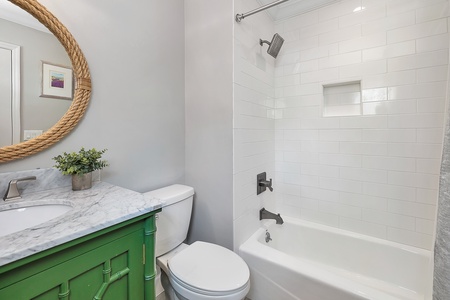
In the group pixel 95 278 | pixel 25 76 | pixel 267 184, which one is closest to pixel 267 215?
pixel 267 184

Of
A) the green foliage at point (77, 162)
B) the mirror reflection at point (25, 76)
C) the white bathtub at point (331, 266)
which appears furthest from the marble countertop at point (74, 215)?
the white bathtub at point (331, 266)

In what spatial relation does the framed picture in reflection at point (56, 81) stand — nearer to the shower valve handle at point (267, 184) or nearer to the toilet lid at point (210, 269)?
the toilet lid at point (210, 269)

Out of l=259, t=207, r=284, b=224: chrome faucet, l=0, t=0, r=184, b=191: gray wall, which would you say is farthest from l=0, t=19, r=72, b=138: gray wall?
l=259, t=207, r=284, b=224: chrome faucet

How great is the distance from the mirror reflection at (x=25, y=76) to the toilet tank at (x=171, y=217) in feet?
2.24

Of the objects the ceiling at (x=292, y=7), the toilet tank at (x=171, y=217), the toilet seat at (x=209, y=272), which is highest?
the ceiling at (x=292, y=7)

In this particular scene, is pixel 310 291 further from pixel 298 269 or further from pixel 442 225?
pixel 442 225

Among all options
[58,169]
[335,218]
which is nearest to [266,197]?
[335,218]

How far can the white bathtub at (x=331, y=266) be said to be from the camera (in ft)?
3.75

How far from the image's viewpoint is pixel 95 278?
2.14 feet

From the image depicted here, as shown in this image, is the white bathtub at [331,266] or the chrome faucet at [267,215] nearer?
the white bathtub at [331,266]

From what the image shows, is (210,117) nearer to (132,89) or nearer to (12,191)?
(132,89)

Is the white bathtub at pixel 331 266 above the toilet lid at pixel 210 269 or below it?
below

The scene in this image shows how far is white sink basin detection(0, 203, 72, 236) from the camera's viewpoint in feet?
2.55

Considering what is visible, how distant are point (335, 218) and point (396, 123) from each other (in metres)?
0.91
